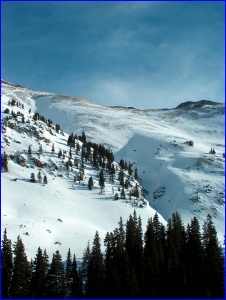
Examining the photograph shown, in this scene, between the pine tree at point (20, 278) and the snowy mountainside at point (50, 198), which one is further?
the snowy mountainside at point (50, 198)

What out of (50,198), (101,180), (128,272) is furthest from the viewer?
(101,180)

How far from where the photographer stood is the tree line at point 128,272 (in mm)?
60875

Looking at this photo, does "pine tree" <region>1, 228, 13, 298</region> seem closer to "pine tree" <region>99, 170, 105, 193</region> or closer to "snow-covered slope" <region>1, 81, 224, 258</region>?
"snow-covered slope" <region>1, 81, 224, 258</region>

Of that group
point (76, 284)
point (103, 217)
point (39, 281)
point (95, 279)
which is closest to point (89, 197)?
point (103, 217)

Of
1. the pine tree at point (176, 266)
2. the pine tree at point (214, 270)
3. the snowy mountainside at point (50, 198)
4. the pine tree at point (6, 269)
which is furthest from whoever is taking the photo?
the snowy mountainside at point (50, 198)

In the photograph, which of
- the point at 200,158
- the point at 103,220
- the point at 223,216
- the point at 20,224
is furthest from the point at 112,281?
the point at 200,158

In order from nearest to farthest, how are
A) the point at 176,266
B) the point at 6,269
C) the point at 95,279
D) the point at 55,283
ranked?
the point at 55,283 < the point at 6,269 < the point at 95,279 < the point at 176,266

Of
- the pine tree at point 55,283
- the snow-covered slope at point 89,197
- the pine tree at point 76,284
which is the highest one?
the snow-covered slope at point 89,197

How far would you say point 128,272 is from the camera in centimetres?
6544

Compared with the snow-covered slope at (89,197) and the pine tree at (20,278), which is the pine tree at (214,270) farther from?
the pine tree at (20,278)

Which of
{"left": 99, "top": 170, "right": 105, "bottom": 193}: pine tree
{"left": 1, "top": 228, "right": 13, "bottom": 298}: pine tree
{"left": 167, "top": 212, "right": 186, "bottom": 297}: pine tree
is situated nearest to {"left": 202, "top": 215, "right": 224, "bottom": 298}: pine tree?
{"left": 167, "top": 212, "right": 186, "bottom": 297}: pine tree

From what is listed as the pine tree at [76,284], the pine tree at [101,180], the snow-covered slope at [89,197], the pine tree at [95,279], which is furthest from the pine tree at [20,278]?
the pine tree at [101,180]

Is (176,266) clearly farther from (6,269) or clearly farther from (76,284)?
(6,269)

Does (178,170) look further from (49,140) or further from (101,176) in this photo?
(49,140)
